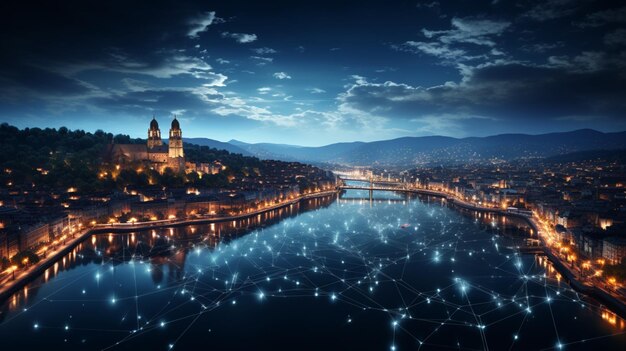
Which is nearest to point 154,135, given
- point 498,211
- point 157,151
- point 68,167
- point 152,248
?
point 157,151

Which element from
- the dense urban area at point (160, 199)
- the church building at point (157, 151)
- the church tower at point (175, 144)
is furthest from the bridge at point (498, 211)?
the church building at point (157, 151)

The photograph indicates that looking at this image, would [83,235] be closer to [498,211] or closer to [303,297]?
[303,297]

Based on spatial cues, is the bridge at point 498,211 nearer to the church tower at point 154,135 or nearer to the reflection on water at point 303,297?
the reflection on water at point 303,297

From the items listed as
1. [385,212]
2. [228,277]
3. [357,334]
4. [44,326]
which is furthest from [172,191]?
[357,334]

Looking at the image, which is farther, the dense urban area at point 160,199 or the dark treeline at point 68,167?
the dark treeline at point 68,167

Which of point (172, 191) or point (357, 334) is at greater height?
point (172, 191)

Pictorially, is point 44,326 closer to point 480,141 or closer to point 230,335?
point 230,335
